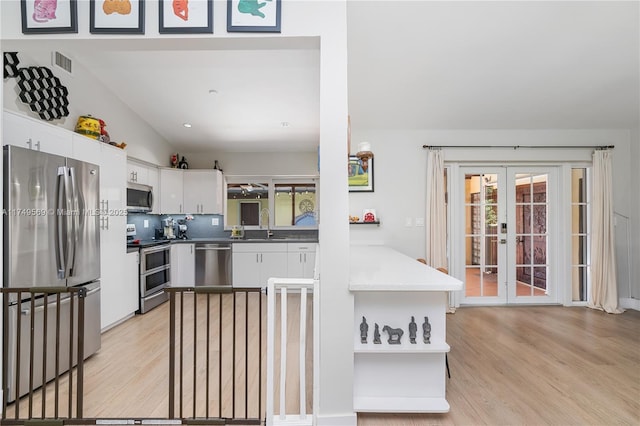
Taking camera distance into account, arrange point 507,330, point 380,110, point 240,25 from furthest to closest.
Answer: point 380,110, point 507,330, point 240,25

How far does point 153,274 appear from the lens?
14.1 feet

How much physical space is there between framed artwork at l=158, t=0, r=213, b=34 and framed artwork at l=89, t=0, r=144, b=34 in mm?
133

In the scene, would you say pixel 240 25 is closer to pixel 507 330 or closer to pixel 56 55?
pixel 56 55

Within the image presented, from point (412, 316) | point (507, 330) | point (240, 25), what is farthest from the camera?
point (507, 330)

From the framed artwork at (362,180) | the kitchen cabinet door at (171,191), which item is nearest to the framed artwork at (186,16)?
the framed artwork at (362,180)

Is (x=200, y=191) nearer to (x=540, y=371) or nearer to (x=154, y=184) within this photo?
(x=154, y=184)

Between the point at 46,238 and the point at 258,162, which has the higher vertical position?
the point at 258,162

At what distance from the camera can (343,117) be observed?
1.88 metres

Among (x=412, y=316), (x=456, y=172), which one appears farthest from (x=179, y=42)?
(x=456, y=172)

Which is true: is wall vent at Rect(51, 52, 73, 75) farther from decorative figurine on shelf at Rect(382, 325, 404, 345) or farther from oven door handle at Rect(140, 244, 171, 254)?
decorative figurine on shelf at Rect(382, 325, 404, 345)

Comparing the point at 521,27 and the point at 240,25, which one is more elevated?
the point at 521,27

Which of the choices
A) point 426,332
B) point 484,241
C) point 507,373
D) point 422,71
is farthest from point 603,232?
point 426,332

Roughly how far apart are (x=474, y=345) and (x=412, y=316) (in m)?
1.45

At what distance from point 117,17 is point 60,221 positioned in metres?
1.50
